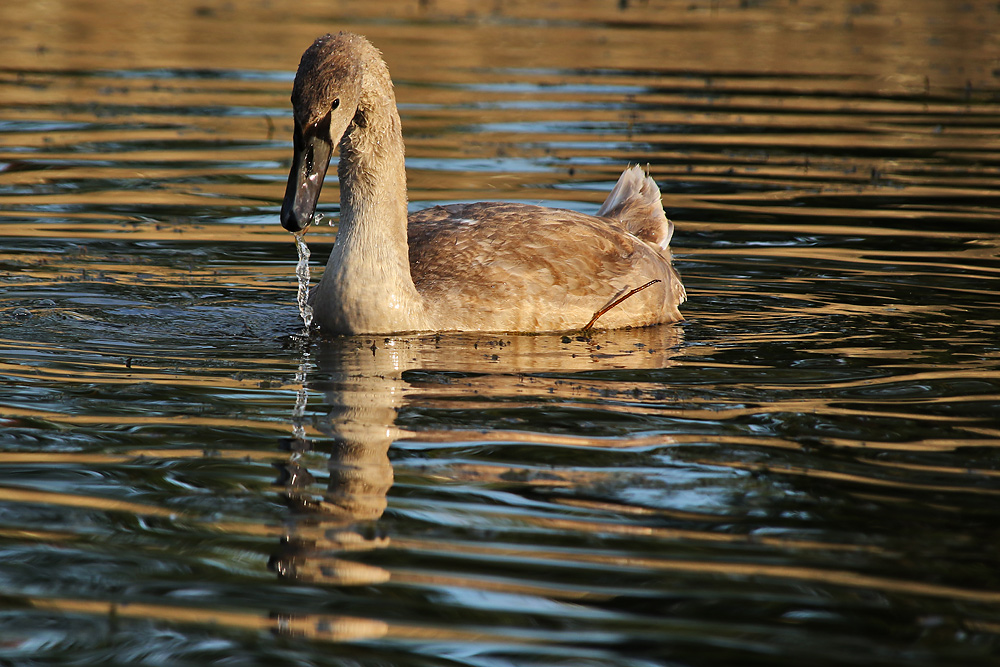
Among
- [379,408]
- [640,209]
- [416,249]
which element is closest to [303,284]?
[416,249]

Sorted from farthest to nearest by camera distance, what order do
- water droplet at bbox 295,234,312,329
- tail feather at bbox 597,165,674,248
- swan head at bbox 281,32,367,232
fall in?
tail feather at bbox 597,165,674,248, water droplet at bbox 295,234,312,329, swan head at bbox 281,32,367,232

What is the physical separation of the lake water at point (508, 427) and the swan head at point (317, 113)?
2.85ft

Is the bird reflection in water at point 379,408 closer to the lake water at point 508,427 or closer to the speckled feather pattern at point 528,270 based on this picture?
the lake water at point 508,427

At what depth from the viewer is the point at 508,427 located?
19.4ft

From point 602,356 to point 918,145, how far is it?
7.92 meters

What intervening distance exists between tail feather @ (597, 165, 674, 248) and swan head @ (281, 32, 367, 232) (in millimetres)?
2755

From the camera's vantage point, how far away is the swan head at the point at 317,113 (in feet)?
23.3

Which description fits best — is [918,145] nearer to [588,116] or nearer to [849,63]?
[588,116]

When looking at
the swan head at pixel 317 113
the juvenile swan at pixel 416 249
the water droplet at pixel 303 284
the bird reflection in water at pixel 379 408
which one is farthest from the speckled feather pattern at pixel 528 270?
the swan head at pixel 317 113

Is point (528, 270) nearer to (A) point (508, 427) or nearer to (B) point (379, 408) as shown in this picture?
(B) point (379, 408)

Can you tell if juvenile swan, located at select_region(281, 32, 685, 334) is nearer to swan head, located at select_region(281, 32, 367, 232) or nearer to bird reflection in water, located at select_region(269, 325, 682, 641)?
swan head, located at select_region(281, 32, 367, 232)

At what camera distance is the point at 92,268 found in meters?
9.22

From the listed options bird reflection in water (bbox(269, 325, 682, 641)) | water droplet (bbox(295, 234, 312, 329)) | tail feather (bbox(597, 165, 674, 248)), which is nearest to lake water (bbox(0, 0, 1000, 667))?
bird reflection in water (bbox(269, 325, 682, 641))

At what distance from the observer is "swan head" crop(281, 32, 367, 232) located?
711cm
